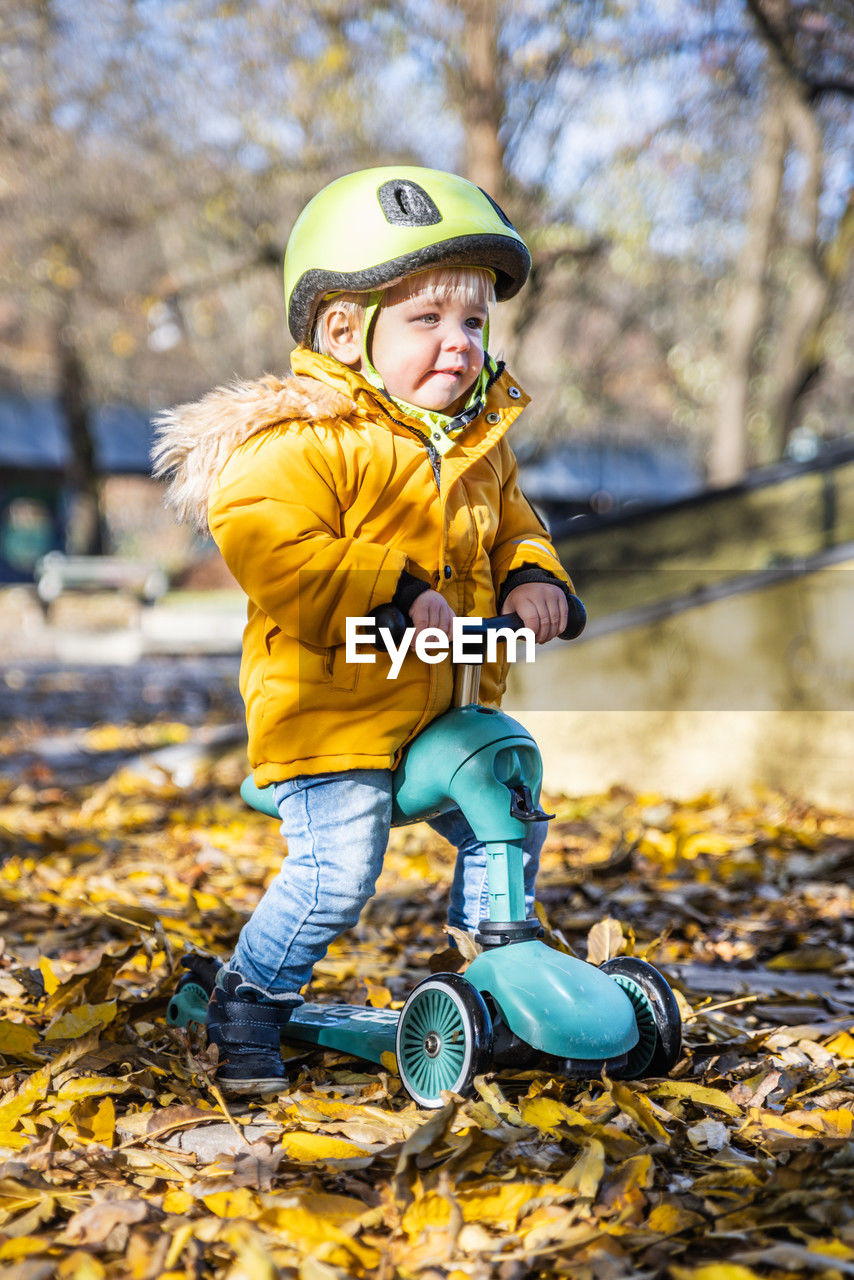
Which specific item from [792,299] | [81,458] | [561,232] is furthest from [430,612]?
[81,458]

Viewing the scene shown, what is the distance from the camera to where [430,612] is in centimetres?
231

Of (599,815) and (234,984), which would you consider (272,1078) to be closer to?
(234,984)

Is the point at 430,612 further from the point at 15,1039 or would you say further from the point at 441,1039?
the point at 15,1039

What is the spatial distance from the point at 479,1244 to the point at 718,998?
144 centimetres

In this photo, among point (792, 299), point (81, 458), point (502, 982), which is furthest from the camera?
point (81, 458)

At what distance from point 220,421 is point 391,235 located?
1.62ft

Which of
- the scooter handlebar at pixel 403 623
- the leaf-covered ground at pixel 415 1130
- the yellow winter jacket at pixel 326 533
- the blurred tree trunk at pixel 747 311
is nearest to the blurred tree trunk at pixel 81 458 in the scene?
the blurred tree trunk at pixel 747 311

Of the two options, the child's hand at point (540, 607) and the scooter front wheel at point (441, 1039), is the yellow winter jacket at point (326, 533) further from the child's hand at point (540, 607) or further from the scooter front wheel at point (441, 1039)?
the scooter front wheel at point (441, 1039)

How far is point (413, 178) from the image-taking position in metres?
2.49

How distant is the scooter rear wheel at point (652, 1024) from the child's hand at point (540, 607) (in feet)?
2.29

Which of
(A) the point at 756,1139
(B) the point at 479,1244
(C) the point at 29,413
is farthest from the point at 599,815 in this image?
(C) the point at 29,413

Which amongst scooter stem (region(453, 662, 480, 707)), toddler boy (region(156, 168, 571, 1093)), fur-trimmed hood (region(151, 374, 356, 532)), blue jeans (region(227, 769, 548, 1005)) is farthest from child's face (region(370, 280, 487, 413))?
blue jeans (region(227, 769, 548, 1005))

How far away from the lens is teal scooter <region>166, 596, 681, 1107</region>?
2.25m

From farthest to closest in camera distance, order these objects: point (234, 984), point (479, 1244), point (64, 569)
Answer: point (64, 569), point (234, 984), point (479, 1244)
